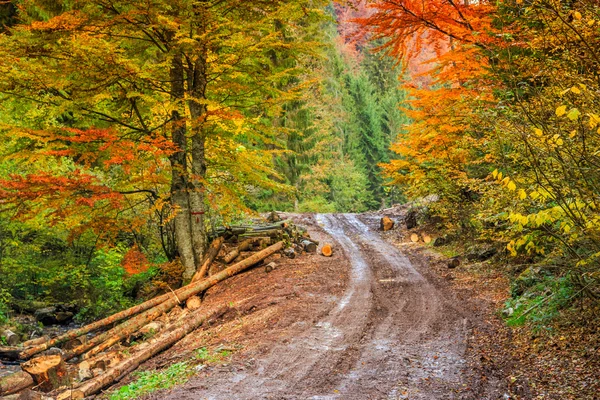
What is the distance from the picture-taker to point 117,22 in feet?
34.6

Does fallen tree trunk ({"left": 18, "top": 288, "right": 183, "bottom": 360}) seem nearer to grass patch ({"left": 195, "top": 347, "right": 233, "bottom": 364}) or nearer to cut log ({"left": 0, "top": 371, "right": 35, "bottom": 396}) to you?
cut log ({"left": 0, "top": 371, "right": 35, "bottom": 396})

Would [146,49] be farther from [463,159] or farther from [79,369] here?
[463,159]

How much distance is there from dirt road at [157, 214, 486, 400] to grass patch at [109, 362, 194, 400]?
0.45 meters

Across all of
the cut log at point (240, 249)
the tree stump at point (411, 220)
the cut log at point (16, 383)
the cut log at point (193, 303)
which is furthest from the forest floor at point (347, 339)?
the tree stump at point (411, 220)

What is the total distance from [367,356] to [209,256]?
744cm

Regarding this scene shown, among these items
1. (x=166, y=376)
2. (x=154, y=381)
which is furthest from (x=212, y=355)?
(x=154, y=381)

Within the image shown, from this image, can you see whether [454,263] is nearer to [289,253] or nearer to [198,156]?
[289,253]

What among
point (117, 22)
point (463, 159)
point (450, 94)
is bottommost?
point (463, 159)

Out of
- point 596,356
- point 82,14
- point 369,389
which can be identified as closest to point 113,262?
point 82,14

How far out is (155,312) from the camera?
11.4 meters

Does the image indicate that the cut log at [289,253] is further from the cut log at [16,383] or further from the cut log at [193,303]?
the cut log at [16,383]

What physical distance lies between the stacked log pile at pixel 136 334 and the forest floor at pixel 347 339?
348mm

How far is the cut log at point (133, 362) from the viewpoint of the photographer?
24.4ft

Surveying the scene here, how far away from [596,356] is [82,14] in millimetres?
11919
